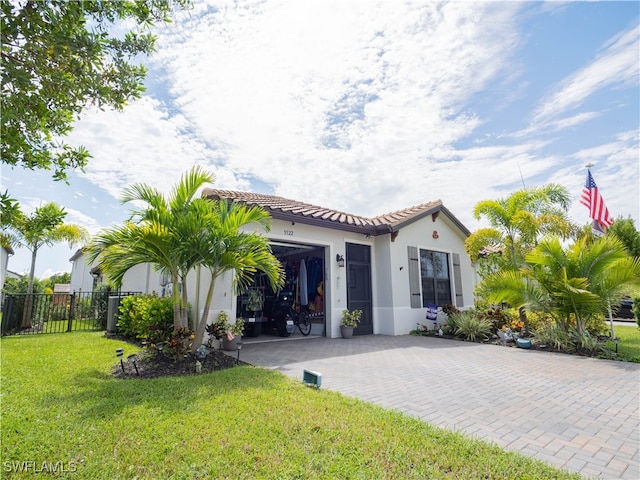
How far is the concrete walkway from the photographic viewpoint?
3152 millimetres

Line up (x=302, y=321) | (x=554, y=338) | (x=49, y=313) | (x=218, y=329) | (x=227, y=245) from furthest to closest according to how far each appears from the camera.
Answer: (x=49, y=313) → (x=302, y=321) → (x=554, y=338) → (x=218, y=329) → (x=227, y=245)

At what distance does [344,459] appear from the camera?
2.73m

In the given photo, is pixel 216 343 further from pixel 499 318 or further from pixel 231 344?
pixel 499 318

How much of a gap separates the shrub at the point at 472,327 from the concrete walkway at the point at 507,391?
1.51m

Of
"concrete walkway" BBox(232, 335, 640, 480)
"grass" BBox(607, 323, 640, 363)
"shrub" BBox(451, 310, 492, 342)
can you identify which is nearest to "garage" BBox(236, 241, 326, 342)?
"concrete walkway" BBox(232, 335, 640, 480)

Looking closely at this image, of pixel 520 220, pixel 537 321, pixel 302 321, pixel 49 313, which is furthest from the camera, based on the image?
pixel 49 313

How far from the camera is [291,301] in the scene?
1209 centimetres

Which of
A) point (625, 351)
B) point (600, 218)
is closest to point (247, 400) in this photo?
point (625, 351)

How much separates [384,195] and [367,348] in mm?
6991

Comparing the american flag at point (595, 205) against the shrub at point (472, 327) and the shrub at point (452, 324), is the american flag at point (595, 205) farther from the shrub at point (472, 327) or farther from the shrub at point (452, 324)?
the shrub at point (452, 324)

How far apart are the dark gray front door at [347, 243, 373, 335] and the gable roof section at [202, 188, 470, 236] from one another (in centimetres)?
81

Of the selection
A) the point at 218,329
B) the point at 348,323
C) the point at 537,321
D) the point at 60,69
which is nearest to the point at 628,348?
the point at 537,321

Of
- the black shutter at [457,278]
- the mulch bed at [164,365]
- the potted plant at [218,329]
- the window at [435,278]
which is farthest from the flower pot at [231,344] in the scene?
the black shutter at [457,278]

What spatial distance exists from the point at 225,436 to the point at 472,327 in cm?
924
